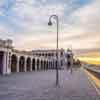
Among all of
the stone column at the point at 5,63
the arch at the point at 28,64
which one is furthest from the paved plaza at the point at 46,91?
the arch at the point at 28,64

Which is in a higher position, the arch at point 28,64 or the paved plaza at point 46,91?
the paved plaza at point 46,91

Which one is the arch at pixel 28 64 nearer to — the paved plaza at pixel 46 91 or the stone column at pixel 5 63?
the stone column at pixel 5 63

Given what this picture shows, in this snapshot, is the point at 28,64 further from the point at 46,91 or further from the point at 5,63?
the point at 46,91

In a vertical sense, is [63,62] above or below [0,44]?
below

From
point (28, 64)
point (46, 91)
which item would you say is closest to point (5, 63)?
point (28, 64)

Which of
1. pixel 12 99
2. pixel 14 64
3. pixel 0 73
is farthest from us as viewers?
pixel 14 64

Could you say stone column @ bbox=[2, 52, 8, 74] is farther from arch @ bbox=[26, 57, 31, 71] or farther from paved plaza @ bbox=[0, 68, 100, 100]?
arch @ bbox=[26, 57, 31, 71]

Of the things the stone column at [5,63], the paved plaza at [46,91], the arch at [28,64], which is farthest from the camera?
the arch at [28,64]

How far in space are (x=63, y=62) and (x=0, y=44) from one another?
112 meters

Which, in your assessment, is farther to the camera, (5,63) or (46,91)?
(5,63)

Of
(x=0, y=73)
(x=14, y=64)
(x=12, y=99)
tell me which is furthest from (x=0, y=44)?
(x=12, y=99)

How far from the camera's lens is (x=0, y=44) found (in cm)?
4406

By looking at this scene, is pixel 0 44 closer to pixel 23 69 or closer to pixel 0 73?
pixel 0 73

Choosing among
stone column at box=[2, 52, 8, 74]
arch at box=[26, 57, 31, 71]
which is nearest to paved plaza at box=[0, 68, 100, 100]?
stone column at box=[2, 52, 8, 74]
